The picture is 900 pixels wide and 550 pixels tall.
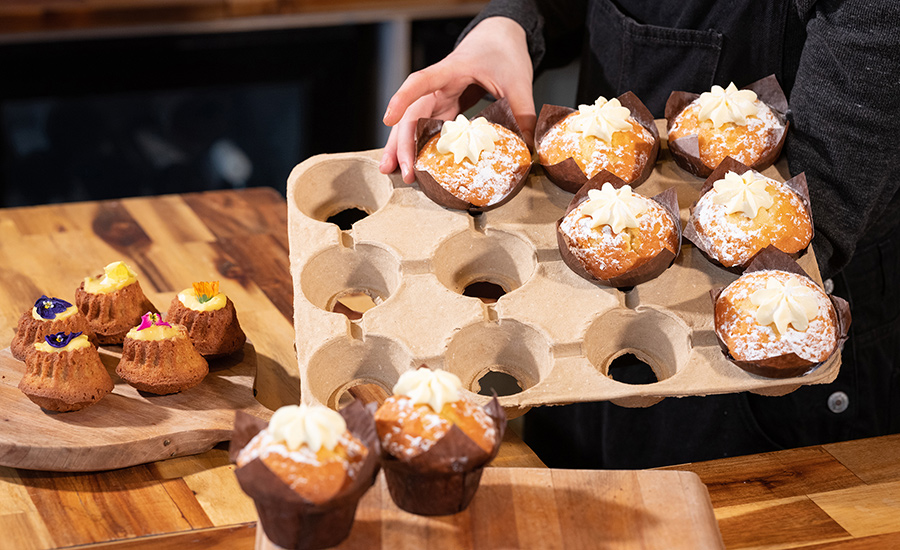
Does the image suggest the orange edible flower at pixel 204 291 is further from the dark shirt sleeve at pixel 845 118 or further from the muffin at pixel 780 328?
the dark shirt sleeve at pixel 845 118

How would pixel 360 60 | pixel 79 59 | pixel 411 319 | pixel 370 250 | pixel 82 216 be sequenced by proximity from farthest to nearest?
pixel 360 60, pixel 79 59, pixel 82 216, pixel 370 250, pixel 411 319

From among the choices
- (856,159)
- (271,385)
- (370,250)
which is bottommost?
(271,385)

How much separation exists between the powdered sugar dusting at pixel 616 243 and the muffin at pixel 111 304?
80 centimetres

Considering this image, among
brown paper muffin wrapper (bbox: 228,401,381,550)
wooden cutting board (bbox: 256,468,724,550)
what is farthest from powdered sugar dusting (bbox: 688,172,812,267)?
brown paper muffin wrapper (bbox: 228,401,381,550)

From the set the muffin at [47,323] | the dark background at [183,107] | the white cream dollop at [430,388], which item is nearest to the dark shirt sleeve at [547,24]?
the muffin at [47,323]

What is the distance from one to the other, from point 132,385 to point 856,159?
131 centimetres

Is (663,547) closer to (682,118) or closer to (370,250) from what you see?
(370,250)

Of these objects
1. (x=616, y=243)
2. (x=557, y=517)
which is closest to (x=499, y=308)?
(x=616, y=243)

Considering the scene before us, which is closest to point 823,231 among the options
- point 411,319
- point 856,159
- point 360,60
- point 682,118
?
point 856,159

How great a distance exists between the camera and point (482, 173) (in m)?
1.53

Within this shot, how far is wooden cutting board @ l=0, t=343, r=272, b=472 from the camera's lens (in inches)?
53.0

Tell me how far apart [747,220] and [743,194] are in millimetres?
43

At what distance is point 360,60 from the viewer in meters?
3.78

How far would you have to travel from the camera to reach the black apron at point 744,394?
1.85m
